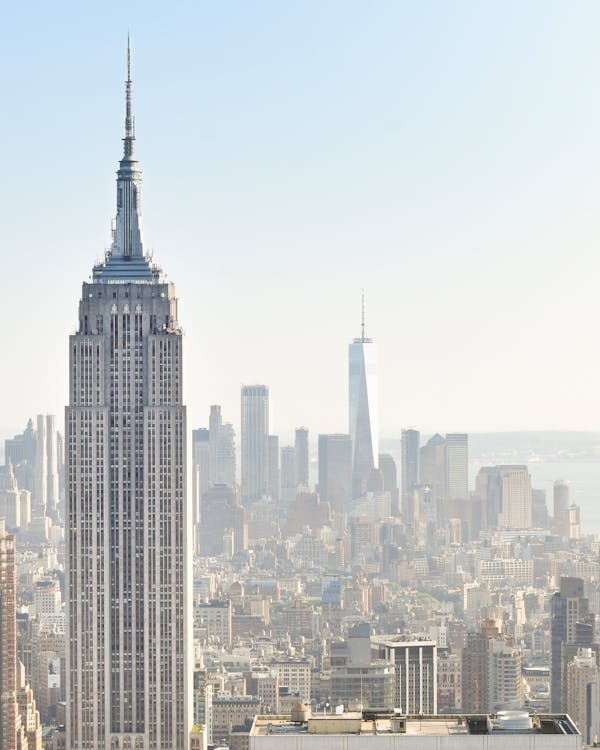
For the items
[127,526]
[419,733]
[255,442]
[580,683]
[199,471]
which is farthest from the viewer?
[255,442]

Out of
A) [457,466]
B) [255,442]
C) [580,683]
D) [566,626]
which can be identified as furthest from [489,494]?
[580,683]

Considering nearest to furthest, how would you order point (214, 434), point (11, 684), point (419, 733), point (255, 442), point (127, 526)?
point (419, 733), point (127, 526), point (11, 684), point (214, 434), point (255, 442)

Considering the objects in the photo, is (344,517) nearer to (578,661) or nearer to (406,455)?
(406,455)

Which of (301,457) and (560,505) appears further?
(301,457)

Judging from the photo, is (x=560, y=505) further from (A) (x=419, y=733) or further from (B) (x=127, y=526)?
(A) (x=419, y=733)

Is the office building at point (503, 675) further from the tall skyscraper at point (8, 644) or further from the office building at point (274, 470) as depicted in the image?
the office building at point (274, 470)
